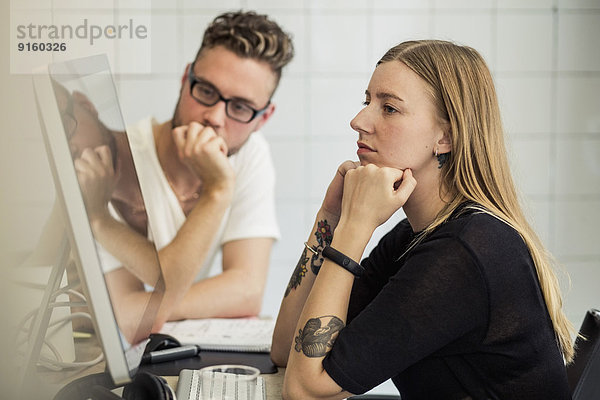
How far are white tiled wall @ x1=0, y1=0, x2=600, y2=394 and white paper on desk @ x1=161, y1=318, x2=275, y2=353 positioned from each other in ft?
4.32

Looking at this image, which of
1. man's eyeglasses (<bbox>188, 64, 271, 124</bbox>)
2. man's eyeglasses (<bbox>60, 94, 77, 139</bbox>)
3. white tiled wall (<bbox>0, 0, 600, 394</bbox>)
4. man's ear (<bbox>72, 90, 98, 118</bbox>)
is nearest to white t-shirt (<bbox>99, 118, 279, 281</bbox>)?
man's eyeglasses (<bbox>188, 64, 271, 124</bbox>)

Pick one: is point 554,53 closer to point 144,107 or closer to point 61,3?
point 144,107

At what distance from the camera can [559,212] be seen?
3061 millimetres

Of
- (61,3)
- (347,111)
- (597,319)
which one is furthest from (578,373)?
(61,3)

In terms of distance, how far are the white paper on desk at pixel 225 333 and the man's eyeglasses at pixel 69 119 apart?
0.77 m

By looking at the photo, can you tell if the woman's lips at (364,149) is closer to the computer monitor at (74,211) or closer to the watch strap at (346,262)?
the watch strap at (346,262)

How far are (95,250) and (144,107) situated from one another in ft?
7.45

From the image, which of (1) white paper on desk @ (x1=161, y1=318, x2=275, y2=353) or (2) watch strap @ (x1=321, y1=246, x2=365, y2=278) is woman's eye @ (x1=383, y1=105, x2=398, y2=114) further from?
(1) white paper on desk @ (x1=161, y1=318, x2=275, y2=353)

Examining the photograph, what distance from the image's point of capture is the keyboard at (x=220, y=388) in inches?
43.3

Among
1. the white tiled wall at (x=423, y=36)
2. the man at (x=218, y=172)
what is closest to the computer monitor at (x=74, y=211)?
the man at (x=218, y=172)

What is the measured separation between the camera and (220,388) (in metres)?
1.13

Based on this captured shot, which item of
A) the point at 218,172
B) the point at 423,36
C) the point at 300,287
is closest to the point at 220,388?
the point at 300,287

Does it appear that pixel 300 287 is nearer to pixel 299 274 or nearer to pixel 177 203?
pixel 299 274

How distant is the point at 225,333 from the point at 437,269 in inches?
26.6
